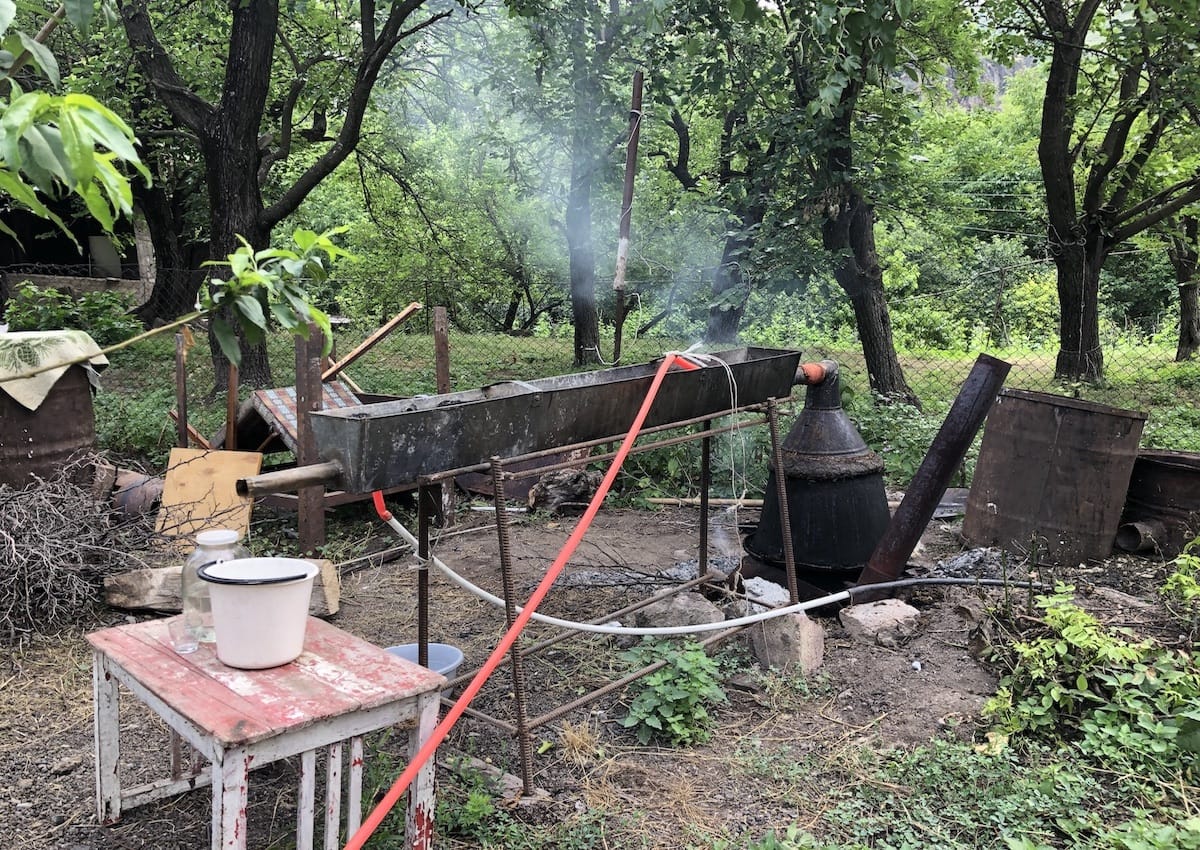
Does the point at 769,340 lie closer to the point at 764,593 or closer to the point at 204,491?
the point at 764,593

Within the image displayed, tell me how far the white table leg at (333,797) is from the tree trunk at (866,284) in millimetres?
6514

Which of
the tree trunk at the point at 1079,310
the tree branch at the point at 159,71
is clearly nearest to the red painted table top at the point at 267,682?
the tree branch at the point at 159,71

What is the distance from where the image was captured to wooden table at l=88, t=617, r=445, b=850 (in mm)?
1896

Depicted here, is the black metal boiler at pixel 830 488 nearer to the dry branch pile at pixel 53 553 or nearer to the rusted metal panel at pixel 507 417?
the rusted metal panel at pixel 507 417

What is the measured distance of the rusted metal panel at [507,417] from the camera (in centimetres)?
246

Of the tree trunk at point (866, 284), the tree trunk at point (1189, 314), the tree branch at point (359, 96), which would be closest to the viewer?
the tree trunk at point (866, 284)

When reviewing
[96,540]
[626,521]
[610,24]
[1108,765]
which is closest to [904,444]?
[626,521]

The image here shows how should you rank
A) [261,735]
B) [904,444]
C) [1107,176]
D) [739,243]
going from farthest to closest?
[1107,176]
[739,243]
[904,444]
[261,735]

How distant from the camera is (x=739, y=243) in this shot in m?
8.22

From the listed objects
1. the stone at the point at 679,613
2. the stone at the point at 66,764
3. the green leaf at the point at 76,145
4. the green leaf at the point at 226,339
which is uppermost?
the green leaf at the point at 76,145

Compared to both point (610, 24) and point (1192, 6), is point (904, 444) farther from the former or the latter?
point (610, 24)

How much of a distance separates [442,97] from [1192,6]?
9300mm

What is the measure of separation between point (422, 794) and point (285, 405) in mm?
4133

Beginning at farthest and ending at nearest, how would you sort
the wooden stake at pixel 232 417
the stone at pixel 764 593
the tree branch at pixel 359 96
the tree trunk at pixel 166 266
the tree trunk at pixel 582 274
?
the tree trunk at pixel 166 266
the tree trunk at pixel 582 274
the tree branch at pixel 359 96
the wooden stake at pixel 232 417
the stone at pixel 764 593
